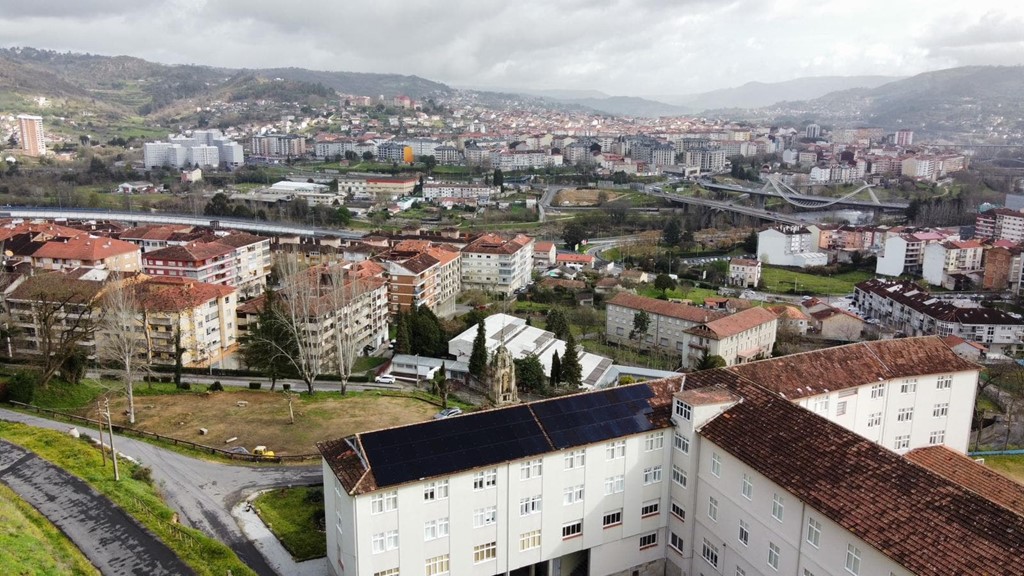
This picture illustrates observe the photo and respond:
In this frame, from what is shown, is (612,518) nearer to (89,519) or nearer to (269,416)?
(89,519)

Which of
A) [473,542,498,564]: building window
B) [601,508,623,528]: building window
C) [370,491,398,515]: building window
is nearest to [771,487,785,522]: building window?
[601,508,623,528]: building window

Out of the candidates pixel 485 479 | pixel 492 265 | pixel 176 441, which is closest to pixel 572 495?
pixel 485 479

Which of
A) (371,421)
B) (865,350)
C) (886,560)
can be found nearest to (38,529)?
(371,421)

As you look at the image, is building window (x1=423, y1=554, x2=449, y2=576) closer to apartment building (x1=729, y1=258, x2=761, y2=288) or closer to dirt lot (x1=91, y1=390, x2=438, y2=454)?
dirt lot (x1=91, y1=390, x2=438, y2=454)

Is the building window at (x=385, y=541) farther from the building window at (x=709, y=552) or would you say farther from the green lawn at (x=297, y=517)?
the building window at (x=709, y=552)

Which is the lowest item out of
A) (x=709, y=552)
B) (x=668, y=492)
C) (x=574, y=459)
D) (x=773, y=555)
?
(x=709, y=552)

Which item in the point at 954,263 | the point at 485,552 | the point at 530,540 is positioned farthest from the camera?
the point at 954,263

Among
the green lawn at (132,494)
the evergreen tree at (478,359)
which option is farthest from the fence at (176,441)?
the evergreen tree at (478,359)
